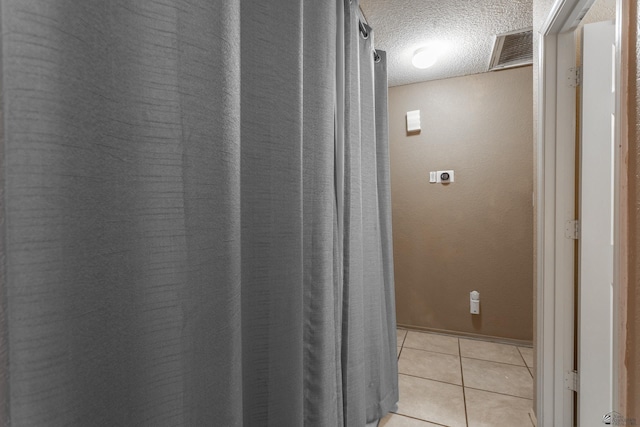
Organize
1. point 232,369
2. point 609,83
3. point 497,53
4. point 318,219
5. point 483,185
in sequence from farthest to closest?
point 483,185 → point 497,53 → point 609,83 → point 318,219 → point 232,369

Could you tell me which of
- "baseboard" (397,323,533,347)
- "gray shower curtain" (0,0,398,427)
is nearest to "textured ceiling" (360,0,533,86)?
"gray shower curtain" (0,0,398,427)

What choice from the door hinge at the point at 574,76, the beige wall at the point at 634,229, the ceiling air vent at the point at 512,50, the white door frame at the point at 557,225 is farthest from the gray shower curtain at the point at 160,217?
the ceiling air vent at the point at 512,50

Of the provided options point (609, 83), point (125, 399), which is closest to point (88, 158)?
point (125, 399)

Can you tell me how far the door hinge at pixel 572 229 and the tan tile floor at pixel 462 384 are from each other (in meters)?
1.05

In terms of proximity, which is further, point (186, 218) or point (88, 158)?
point (186, 218)

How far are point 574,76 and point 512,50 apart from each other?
3.84 ft

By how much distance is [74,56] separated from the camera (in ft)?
1.38

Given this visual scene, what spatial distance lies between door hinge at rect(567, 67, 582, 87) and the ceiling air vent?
2.88ft

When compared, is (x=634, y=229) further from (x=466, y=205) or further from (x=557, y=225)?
(x=466, y=205)

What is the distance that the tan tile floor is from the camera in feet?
5.58

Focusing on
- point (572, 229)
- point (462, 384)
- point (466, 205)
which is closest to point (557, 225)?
point (572, 229)

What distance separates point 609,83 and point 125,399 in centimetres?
204

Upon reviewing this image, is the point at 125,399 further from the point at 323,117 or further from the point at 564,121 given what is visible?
the point at 564,121

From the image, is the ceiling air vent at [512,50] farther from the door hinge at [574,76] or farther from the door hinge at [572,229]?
the door hinge at [572,229]
